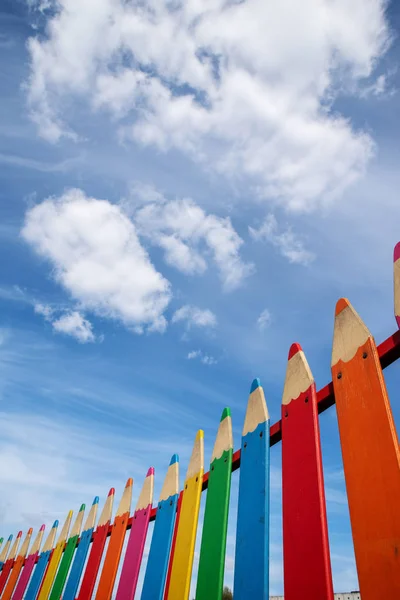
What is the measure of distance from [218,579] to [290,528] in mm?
664

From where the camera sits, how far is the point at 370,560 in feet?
4.05

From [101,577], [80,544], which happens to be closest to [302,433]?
[101,577]

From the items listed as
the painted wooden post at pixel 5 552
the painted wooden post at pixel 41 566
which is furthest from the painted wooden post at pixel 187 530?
the painted wooden post at pixel 5 552

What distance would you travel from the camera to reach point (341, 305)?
1.80 meters

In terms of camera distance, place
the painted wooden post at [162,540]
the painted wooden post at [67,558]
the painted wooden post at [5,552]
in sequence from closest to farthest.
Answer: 1. the painted wooden post at [162,540]
2. the painted wooden post at [67,558]
3. the painted wooden post at [5,552]

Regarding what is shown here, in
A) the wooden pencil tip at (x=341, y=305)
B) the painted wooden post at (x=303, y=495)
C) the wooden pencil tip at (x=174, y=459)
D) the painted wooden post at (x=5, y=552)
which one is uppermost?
the wooden pencil tip at (x=341, y=305)

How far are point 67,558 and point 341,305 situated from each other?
170 inches

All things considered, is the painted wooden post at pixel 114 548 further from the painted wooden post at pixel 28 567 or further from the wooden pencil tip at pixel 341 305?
the wooden pencil tip at pixel 341 305

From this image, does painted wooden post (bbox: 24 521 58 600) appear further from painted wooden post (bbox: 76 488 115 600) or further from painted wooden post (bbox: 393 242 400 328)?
painted wooden post (bbox: 393 242 400 328)

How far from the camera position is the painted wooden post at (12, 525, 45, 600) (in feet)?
16.9

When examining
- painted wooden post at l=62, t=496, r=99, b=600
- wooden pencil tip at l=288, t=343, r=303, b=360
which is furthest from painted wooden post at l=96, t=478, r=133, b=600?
wooden pencil tip at l=288, t=343, r=303, b=360

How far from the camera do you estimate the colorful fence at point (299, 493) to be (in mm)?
1288

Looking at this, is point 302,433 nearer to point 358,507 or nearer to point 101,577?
point 358,507

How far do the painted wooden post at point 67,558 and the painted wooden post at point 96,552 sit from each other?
522mm
